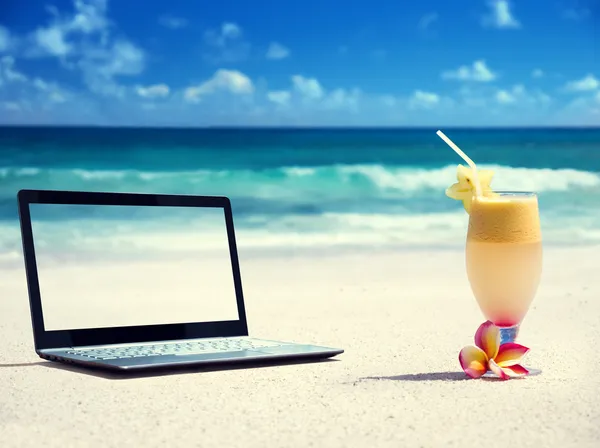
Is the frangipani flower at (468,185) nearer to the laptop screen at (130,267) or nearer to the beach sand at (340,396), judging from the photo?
Answer: the beach sand at (340,396)

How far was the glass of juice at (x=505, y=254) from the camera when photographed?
229 centimetres

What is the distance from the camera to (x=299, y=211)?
10703mm

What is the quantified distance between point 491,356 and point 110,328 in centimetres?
92

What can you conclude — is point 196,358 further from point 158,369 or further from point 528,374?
point 528,374

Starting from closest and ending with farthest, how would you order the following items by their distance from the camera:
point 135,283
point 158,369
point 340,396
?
point 340,396 < point 158,369 < point 135,283

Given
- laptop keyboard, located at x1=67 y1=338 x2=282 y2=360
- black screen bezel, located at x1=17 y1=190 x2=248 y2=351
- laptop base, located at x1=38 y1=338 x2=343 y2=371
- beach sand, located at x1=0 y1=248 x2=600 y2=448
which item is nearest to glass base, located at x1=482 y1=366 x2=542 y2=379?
beach sand, located at x1=0 y1=248 x2=600 y2=448

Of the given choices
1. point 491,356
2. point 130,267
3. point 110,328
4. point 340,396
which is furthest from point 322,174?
point 340,396

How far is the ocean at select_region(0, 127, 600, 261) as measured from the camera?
28.6 ft

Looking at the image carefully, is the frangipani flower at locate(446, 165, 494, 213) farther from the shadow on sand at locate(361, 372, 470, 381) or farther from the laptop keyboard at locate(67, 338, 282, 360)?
the laptop keyboard at locate(67, 338, 282, 360)

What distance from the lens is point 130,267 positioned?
2520mm

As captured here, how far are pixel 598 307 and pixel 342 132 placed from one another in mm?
16828

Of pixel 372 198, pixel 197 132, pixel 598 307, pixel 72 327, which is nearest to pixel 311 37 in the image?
pixel 197 132

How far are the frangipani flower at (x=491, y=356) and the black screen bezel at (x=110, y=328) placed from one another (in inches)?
25.1

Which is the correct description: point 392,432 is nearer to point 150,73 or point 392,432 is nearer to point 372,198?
point 372,198
